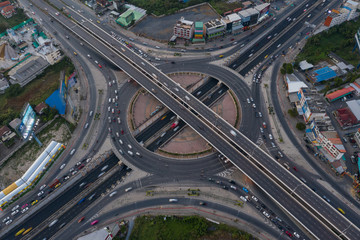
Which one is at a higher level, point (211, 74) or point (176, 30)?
point (176, 30)

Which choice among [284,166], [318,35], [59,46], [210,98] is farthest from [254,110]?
[59,46]

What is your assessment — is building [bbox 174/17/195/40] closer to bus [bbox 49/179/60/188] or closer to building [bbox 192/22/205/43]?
building [bbox 192/22/205/43]

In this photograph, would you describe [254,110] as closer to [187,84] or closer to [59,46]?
[187,84]

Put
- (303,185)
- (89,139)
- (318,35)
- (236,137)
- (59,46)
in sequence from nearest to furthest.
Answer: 1. (303,185)
2. (236,137)
3. (89,139)
4. (318,35)
5. (59,46)

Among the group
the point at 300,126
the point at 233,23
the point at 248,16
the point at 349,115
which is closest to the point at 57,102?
the point at 233,23

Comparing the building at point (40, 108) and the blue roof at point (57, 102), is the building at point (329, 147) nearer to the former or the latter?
the blue roof at point (57, 102)

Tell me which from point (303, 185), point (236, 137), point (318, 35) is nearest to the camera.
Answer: point (303, 185)

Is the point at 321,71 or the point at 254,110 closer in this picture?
the point at 254,110
